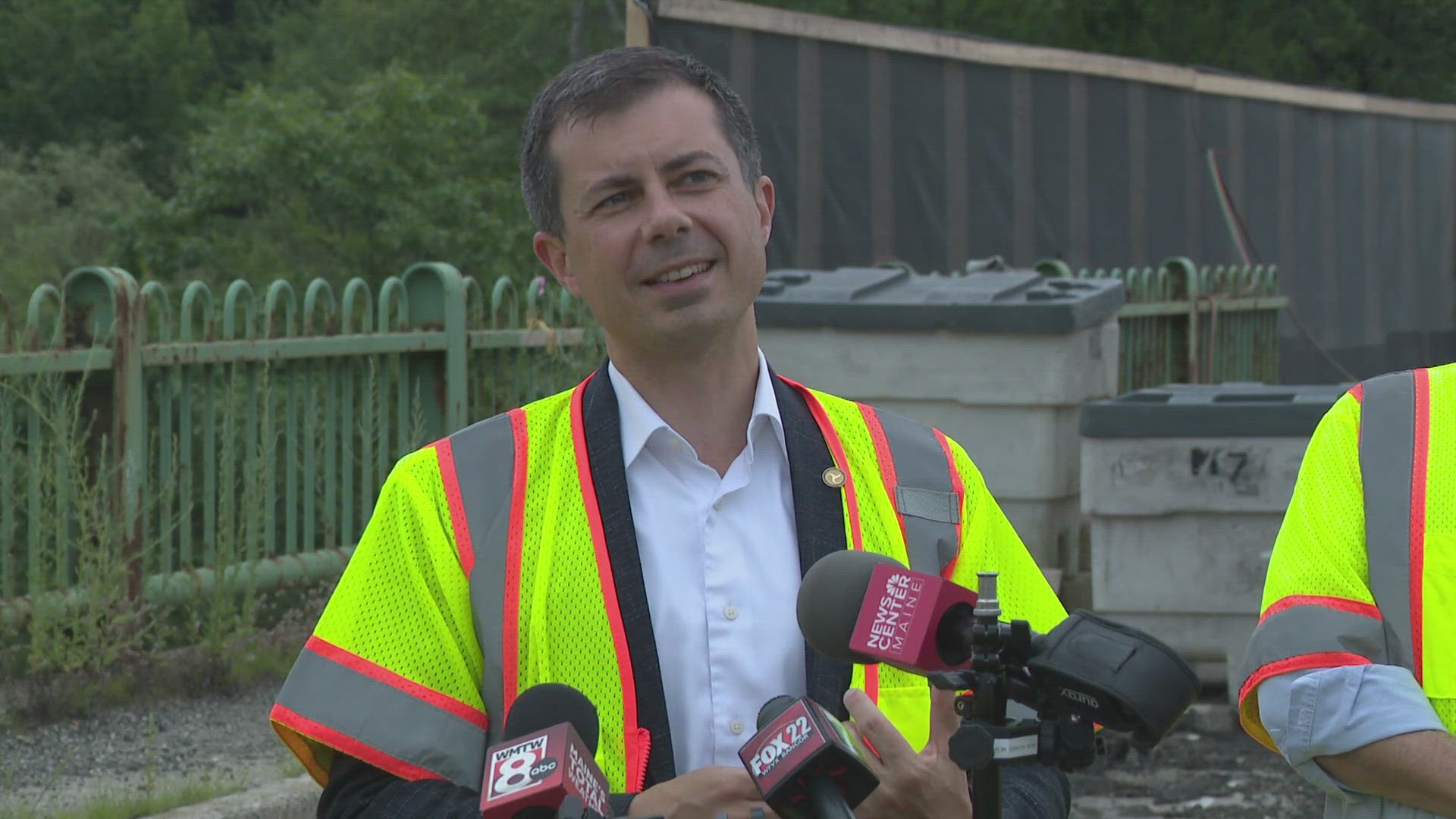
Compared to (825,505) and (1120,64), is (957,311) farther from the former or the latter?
(1120,64)

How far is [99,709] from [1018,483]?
147 inches

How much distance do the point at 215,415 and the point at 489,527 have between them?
5.08 m

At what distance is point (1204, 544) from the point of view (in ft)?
23.5

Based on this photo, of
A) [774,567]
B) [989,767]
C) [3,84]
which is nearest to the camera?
[989,767]

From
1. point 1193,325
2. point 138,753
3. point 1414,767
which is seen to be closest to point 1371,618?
point 1414,767

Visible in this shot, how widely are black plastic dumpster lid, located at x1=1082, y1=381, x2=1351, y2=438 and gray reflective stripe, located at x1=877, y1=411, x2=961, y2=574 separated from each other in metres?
4.55

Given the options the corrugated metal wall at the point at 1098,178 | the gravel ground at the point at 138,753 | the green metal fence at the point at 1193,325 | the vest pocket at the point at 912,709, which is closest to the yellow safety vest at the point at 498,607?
the vest pocket at the point at 912,709

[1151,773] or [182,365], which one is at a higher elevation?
[182,365]

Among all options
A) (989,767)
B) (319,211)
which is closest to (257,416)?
(989,767)

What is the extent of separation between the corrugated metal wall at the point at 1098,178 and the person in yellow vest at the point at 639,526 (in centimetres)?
848

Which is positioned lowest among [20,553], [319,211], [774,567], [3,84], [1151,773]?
[1151,773]

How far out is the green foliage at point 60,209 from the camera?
2475 centimetres

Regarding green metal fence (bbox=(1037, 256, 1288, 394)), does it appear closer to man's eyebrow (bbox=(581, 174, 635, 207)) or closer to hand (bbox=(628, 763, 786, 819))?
man's eyebrow (bbox=(581, 174, 635, 207))

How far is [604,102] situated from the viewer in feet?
8.80
